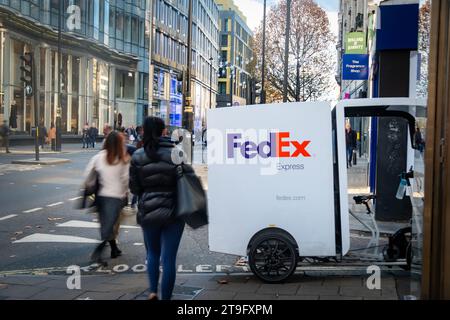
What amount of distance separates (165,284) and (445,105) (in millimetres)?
2475

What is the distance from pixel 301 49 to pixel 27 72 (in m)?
8.24

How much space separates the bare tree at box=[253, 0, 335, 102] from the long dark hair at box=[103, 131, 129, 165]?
5.64 meters

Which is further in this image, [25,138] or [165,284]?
[25,138]

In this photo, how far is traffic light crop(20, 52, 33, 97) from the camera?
15.4 meters

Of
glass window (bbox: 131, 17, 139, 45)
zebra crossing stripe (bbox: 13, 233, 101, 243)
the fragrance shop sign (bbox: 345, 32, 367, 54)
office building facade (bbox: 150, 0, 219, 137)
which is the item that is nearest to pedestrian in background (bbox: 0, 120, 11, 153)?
office building facade (bbox: 150, 0, 219, 137)

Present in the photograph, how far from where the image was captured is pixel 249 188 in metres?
5.38

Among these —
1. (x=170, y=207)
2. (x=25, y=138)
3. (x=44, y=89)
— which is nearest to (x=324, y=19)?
(x=170, y=207)

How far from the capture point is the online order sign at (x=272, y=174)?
17.3 feet

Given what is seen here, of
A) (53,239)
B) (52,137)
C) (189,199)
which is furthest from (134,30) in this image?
(189,199)

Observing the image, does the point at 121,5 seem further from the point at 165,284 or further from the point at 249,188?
the point at 165,284

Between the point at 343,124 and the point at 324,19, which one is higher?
the point at 324,19

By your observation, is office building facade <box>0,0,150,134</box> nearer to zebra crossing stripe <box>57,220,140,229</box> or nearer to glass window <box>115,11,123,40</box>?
glass window <box>115,11,123,40</box>

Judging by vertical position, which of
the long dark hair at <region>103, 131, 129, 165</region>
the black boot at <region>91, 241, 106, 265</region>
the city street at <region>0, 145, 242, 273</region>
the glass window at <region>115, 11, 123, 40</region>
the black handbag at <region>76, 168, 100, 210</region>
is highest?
the glass window at <region>115, 11, 123, 40</region>
